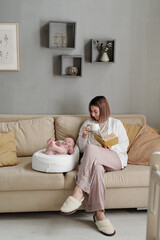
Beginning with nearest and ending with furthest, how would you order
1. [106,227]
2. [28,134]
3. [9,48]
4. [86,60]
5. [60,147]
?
[106,227] → [60,147] → [28,134] → [9,48] → [86,60]

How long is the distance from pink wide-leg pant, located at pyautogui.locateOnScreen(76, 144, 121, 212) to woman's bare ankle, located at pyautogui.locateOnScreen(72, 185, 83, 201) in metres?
0.03

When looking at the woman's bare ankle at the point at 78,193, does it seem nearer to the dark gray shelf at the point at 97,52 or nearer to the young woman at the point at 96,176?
the young woman at the point at 96,176

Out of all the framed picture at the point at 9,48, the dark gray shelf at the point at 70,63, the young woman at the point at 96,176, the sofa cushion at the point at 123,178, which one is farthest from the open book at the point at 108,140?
the framed picture at the point at 9,48

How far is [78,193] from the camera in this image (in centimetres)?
229

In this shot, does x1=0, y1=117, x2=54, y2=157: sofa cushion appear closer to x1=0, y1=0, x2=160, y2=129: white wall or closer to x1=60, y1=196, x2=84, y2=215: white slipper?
x1=0, y1=0, x2=160, y2=129: white wall

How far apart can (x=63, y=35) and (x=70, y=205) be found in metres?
1.94

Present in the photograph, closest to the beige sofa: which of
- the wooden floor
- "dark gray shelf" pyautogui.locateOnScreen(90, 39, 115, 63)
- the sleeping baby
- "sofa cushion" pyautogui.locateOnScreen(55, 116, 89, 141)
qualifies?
the wooden floor

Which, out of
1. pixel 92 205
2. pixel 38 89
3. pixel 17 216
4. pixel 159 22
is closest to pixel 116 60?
pixel 159 22

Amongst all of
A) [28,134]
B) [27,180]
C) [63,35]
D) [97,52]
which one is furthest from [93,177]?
[63,35]

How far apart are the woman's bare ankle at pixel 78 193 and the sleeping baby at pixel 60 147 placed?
1.28 feet

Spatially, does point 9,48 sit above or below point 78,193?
above

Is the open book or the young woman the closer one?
the young woman

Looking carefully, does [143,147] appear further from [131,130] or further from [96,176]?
[96,176]

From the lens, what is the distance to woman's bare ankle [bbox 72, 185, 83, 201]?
2.28m
